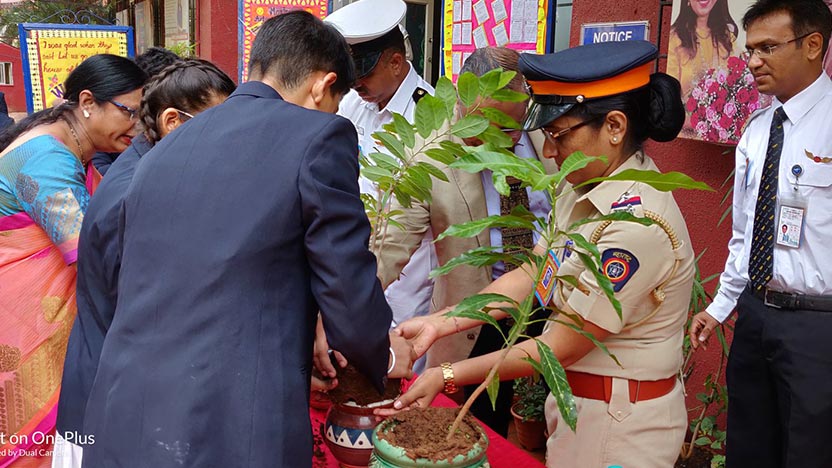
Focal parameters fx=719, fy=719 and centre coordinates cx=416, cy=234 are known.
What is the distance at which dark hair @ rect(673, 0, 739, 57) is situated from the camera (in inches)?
111

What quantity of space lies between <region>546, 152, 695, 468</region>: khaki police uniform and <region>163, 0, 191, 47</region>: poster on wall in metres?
7.19

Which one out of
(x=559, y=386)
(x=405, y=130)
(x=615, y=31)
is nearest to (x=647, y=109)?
(x=405, y=130)

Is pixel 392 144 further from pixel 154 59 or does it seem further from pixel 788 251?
pixel 154 59

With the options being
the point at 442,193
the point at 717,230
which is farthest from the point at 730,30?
the point at 442,193

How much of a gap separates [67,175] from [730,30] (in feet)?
7.93

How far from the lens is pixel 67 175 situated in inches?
76.7

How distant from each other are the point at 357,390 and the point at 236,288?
38 centimetres

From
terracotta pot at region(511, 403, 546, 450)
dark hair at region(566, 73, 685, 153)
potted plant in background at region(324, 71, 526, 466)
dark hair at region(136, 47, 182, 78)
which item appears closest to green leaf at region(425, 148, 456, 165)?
potted plant in background at region(324, 71, 526, 466)

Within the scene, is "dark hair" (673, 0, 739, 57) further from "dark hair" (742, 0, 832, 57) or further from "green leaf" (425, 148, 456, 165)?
"green leaf" (425, 148, 456, 165)

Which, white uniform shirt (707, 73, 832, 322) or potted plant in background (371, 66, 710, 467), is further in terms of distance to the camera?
white uniform shirt (707, 73, 832, 322)

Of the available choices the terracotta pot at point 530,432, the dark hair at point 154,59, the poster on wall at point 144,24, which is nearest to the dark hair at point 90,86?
the dark hair at point 154,59

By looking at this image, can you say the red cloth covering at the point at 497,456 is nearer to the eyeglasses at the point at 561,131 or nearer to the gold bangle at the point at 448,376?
the gold bangle at the point at 448,376

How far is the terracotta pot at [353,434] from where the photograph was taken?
1.39 meters

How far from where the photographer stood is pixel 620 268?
1.42 meters
